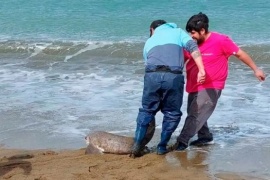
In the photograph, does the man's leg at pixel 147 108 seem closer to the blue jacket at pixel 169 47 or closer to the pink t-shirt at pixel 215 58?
the blue jacket at pixel 169 47

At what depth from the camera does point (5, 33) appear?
744 inches

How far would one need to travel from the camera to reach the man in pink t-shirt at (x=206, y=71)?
619 cm

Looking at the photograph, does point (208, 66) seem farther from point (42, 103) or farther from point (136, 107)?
point (42, 103)

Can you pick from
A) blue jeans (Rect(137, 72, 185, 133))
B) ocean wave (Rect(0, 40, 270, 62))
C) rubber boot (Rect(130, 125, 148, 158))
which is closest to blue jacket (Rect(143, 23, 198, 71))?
blue jeans (Rect(137, 72, 185, 133))

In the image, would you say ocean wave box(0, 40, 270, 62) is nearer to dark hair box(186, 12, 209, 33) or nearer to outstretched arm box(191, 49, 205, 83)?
dark hair box(186, 12, 209, 33)

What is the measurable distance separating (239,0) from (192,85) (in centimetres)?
1769

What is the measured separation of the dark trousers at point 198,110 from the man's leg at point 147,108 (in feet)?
1.52

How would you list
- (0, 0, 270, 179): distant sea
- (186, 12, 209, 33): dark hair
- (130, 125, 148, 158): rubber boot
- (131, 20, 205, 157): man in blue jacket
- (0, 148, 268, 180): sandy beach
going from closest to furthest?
(0, 148, 268, 180): sandy beach → (131, 20, 205, 157): man in blue jacket → (186, 12, 209, 33): dark hair → (130, 125, 148, 158): rubber boot → (0, 0, 270, 179): distant sea

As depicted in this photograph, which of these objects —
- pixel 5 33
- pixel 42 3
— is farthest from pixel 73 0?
pixel 5 33

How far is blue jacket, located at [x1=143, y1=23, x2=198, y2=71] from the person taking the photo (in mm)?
5996

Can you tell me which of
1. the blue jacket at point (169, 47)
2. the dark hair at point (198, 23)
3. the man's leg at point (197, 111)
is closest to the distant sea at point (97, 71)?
the man's leg at point (197, 111)

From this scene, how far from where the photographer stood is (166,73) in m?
5.98

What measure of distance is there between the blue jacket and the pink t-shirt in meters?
0.32

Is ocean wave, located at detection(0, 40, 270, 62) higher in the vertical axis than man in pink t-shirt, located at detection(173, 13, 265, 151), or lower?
lower
